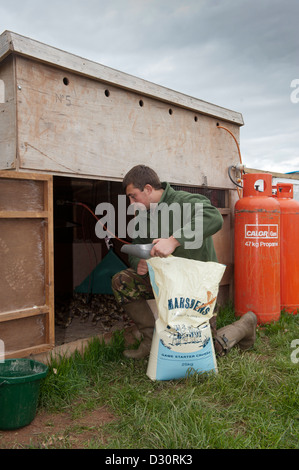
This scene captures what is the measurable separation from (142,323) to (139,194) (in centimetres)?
103

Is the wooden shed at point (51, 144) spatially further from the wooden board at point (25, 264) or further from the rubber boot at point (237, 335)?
the rubber boot at point (237, 335)

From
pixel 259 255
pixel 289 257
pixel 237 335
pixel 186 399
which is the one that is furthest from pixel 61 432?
pixel 289 257

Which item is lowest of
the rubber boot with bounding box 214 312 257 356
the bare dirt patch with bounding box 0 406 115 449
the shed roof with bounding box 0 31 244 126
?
the bare dirt patch with bounding box 0 406 115 449

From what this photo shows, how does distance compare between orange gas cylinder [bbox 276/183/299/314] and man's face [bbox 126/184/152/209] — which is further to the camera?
orange gas cylinder [bbox 276/183/299/314]

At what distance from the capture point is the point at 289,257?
4742 millimetres

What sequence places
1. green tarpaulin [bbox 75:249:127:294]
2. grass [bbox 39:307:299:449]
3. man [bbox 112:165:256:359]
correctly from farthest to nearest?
green tarpaulin [bbox 75:249:127:294]
man [bbox 112:165:256:359]
grass [bbox 39:307:299:449]

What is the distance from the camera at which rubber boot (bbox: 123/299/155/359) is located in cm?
324

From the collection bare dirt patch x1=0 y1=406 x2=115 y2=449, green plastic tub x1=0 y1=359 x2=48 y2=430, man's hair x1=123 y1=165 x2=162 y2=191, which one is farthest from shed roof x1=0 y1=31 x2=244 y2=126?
bare dirt patch x1=0 y1=406 x2=115 y2=449

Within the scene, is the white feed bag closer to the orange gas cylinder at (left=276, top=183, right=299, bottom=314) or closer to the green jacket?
the green jacket

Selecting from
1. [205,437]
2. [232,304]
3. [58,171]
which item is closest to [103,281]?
[232,304]

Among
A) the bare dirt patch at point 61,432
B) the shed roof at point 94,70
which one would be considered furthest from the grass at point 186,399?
the shed roof at point 94,70
